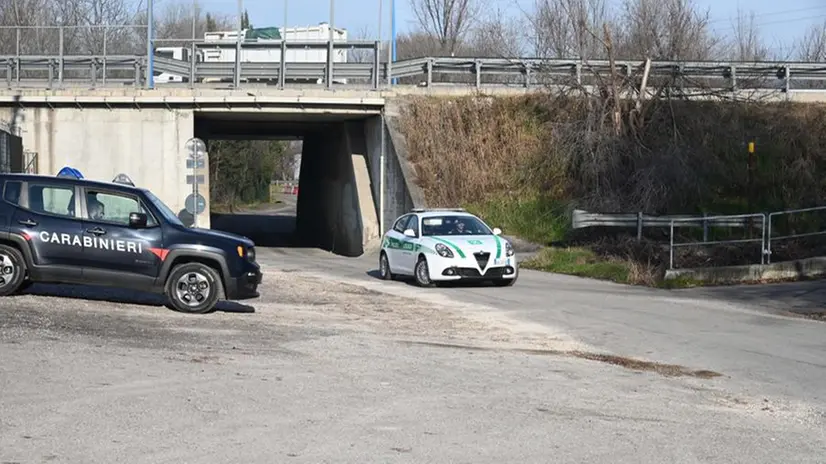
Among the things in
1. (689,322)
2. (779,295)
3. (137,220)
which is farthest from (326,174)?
(137,220)

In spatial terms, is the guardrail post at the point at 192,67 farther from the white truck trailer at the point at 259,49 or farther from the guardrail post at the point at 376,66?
the guardrail post at the point at 376,66

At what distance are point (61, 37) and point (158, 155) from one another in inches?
257

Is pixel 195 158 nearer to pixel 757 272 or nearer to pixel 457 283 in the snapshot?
pixel 457 283

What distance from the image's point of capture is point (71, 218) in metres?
15.6

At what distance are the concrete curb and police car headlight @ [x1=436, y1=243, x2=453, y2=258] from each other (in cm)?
475

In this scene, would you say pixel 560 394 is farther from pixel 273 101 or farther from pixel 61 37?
pixel 61 37

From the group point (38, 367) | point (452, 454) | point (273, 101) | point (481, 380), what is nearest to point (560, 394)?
point (481, 380)

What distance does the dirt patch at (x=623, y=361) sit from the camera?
1213 centimetres

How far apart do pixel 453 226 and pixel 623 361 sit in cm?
1055

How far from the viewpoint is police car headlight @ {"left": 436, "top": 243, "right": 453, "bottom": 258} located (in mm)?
21938

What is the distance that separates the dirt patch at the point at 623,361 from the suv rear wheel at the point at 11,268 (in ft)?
18.4

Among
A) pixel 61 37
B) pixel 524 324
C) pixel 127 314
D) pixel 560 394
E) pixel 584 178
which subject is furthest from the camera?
pixel 61 37

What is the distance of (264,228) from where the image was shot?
59.2 metres

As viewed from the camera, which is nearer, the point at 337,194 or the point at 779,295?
the point at 779,295
